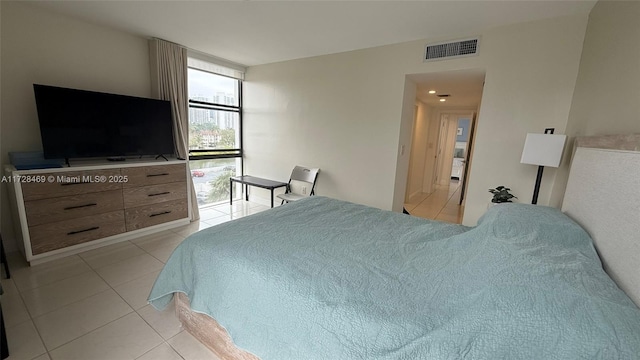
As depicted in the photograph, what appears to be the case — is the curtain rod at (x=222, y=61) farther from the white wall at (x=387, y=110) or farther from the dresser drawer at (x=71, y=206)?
the dresser drawer at (x=71, y=206)

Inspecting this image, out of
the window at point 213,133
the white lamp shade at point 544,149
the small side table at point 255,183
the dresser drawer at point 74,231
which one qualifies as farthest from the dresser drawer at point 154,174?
the white lamp shade at point 544,149

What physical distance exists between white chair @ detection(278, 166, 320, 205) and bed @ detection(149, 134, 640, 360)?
2.01 m

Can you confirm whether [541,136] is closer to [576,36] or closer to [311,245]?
[576,36]

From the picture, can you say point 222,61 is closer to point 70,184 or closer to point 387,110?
point 70,184

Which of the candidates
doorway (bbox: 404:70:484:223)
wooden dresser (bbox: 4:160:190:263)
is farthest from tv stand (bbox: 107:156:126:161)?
doorway (bbox: 404:70:484:223)

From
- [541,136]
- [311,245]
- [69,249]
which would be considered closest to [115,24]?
[69,249]

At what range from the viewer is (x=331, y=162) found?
3701 millimetres

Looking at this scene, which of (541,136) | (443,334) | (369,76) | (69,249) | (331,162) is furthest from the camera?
(331,162)

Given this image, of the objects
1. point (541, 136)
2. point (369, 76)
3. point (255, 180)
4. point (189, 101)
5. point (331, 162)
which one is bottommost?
point (255, 180)

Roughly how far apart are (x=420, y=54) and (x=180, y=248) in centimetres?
302

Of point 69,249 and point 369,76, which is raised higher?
point 369,76

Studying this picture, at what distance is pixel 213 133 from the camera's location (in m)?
4.19

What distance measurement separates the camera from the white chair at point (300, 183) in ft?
12.3

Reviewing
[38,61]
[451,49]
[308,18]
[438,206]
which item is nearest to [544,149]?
[451,49]
